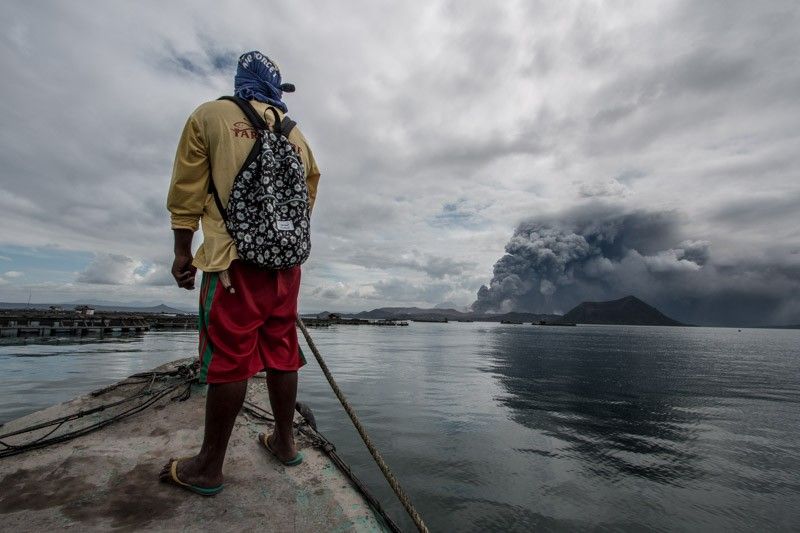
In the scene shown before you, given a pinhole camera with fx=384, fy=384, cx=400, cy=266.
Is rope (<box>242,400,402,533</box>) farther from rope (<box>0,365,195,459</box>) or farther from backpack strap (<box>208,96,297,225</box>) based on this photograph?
backpack strap (<box>208,96,297,225</box>)

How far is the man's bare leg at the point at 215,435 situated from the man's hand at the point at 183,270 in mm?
671

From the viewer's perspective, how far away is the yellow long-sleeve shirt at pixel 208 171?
2.18m

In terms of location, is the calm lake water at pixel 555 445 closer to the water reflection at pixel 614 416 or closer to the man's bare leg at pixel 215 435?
the water reflection at pixel 614 416

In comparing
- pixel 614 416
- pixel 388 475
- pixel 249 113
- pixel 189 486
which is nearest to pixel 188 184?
pixel 249 113

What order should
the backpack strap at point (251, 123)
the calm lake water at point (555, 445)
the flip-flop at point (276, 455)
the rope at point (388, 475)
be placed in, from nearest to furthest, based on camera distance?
the rope at point (388, 475), the backpack strap at point (251, 123), the flip-flop at point (276, 455), the calm lake water at point (555, 445)

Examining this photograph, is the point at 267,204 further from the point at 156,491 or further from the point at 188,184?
the point at 156,491

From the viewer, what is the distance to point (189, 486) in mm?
2189

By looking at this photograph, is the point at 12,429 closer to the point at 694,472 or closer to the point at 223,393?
the point at 223,393

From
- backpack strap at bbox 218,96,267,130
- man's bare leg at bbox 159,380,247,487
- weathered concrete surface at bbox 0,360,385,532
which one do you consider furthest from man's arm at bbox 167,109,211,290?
weathered concrete surface at bbox 0,360,385,532

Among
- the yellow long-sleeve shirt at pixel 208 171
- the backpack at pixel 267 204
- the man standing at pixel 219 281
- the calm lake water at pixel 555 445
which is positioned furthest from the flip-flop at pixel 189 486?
the calm lake water at pixel 555 445

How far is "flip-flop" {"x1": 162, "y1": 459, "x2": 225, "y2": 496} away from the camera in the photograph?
217 centimetres

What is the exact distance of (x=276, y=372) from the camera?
2.48 meters

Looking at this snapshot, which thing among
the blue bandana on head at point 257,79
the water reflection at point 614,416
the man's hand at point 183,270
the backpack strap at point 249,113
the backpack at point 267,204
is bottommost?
the water reflection at point 614,416

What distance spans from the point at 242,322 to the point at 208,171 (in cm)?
91
